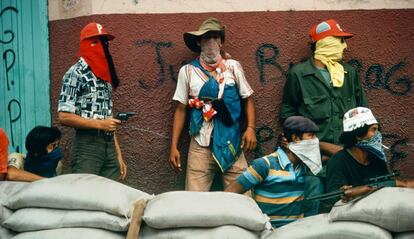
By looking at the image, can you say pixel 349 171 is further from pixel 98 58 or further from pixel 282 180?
pixel 98 58

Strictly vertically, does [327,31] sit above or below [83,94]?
above

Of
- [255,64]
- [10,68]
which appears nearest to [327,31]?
[255,64]

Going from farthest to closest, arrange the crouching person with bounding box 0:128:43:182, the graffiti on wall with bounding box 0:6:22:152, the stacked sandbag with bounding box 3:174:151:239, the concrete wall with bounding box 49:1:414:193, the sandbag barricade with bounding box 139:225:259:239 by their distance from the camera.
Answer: the graffiti on wall with bounding box 0:6:22:152 < the concrete wall with bounding box 49:1:414:193 < the crouching person with bounding box 0:128:43:182 < the stacked sandbag with bounding box 3:174:151:239 < the sandbag barricade with bounding box 139:225:259:239

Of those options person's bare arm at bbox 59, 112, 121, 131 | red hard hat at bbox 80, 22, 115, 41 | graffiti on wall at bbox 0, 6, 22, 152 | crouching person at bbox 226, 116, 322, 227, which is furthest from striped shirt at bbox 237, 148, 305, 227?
graffiti on wall at bbox 0, 6, 22, 152

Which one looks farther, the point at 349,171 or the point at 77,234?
the point at 349,171

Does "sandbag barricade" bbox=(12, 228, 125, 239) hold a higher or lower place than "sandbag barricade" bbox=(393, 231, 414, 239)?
lower

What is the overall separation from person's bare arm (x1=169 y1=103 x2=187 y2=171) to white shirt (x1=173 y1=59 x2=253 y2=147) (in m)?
0.11

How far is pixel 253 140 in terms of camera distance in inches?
254

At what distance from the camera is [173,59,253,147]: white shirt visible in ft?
20.9

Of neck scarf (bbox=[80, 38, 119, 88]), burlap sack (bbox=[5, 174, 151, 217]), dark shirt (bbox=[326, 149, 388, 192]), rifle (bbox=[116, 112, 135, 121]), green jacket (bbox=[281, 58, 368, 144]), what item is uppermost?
neck scarf (bbox=[80, 38, 119, 88])

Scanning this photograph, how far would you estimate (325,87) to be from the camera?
21.1ft

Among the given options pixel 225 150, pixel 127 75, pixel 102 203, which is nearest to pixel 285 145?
pixel 225 150

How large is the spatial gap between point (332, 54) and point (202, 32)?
111 centimetres

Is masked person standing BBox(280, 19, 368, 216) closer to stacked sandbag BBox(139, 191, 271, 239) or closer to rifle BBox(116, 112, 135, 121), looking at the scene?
rifle BBox(116, 112, 135, 121)
